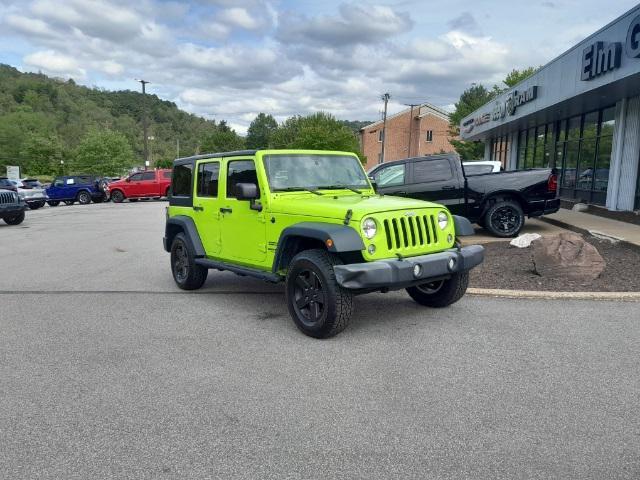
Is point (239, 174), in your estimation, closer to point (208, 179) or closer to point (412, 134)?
point (208, 179)

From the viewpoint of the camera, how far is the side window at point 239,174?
19.7 feet

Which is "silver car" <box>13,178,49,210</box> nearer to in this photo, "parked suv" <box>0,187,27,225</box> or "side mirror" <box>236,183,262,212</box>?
"parked suv" <box>0,187,27,225</box>

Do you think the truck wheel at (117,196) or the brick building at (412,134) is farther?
the brick building at (412,134)

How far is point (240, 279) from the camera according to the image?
26.0ft

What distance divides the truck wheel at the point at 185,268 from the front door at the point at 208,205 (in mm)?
304

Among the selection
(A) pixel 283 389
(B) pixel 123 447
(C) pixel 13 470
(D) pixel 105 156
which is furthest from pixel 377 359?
(D) pixel 105 156

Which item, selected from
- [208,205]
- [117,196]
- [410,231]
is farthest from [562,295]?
[117,196]

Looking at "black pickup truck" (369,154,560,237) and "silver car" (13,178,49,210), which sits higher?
"black pickup truck" (369,154,560,237)

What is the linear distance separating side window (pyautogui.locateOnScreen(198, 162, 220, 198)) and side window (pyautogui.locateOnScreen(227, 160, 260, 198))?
0.91 feet

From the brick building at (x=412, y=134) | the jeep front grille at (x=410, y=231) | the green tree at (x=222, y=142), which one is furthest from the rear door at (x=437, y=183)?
the green tree at (x=222, y=142)

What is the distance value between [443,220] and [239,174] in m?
2.35

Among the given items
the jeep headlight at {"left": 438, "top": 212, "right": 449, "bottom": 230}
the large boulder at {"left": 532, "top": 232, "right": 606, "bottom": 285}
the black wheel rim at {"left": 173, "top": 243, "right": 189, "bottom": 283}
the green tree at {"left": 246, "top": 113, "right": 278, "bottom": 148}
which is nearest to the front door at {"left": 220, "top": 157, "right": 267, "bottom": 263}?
the black wheel rim at {"left": 173, "top": 243, "right": 189, "bottom": 283}

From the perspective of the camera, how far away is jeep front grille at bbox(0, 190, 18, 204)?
55.2 ft

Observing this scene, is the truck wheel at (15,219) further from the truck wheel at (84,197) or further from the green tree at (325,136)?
the green tree at (325,136)
